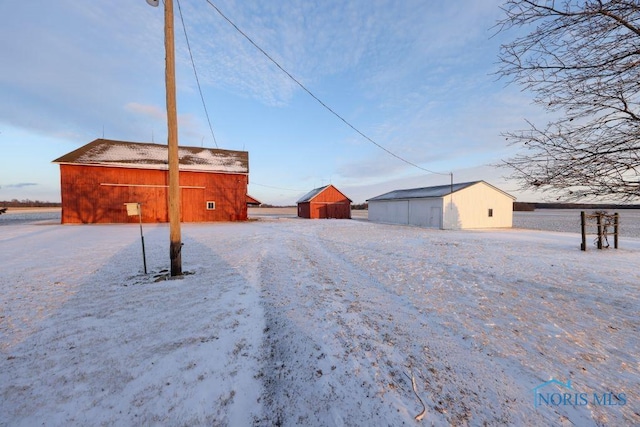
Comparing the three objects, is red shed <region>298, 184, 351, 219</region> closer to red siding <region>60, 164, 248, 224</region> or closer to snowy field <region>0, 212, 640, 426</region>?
Answer: red siding <region>60, 164, 248, 224</region>

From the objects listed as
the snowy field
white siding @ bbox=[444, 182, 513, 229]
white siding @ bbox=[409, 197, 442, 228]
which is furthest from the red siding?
white siding @ bbox=[444, 182, 513, 229]

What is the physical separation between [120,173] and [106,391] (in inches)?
1009

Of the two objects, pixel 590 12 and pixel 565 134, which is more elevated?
pixel 590 12

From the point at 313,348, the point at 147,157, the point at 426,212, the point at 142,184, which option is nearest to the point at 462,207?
the point at 426,212

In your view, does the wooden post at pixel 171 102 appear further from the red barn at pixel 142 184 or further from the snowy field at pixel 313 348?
the red barn at pixel 142 184

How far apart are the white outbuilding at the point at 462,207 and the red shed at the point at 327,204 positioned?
12917mm

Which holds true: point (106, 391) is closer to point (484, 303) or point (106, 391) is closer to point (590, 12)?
point (484, 303)

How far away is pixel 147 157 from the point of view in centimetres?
2391

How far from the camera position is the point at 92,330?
383 centimetres

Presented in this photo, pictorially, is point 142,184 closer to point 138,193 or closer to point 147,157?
point 138,193

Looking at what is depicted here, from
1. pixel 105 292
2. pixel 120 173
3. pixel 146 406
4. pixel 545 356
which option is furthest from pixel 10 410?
pixel 120 173

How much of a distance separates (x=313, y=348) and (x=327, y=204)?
36067 millimetres

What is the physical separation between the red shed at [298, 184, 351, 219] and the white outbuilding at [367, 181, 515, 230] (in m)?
12.9

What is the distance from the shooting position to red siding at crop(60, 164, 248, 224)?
2147cm
